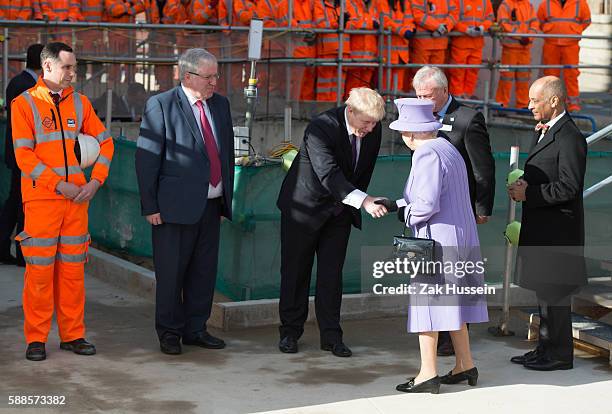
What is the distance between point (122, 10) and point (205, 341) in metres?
7.70

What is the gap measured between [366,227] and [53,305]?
8.48 ft

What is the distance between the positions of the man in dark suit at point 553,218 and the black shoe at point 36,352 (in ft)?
9.74

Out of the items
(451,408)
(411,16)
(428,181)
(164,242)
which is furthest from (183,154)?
(411,16)

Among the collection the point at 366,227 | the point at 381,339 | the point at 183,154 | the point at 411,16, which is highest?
the point at 411,16

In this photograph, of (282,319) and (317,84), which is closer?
(282,319)

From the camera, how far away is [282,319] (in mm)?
7684

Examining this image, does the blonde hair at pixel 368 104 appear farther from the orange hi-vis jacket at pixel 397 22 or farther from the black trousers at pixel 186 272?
the orange hi-vis jacket at pixel 397 22

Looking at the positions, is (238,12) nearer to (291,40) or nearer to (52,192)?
(291,40)

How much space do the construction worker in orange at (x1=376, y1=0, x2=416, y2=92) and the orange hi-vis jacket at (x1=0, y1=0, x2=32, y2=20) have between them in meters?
4.58

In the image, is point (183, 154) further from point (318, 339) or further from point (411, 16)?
point (411, 16)

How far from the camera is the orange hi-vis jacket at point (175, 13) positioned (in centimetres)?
1471

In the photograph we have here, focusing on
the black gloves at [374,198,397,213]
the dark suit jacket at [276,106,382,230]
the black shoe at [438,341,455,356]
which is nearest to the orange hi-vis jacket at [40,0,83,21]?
the dark suit jacket at [276,106,382,230]

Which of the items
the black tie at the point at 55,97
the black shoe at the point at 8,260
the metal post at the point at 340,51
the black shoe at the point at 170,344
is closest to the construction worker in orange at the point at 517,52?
the metal post at the point at 340,51

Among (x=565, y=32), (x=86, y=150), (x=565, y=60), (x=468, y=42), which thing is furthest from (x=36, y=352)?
(x=565, y=32)
